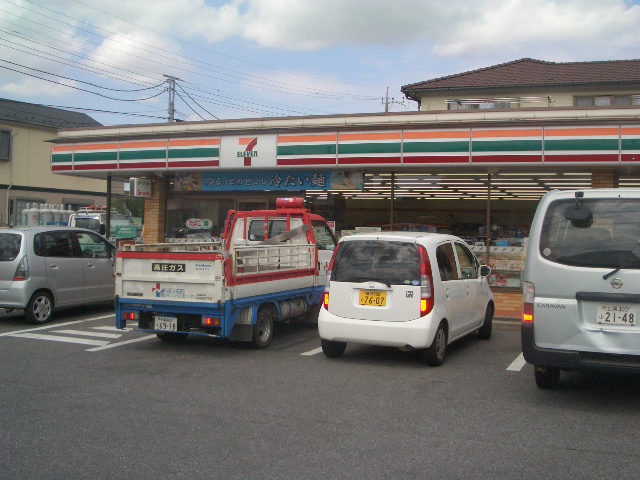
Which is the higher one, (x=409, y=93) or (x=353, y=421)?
(x=409, y=93)

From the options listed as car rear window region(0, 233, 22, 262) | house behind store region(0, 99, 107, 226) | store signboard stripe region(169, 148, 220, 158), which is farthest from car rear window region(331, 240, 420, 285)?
house behind store region(0, 99, 107, 226)

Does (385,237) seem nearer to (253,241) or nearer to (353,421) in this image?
(353,421)

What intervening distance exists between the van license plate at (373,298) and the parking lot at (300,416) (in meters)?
0.81

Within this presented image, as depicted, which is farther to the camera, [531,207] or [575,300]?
[531,207]

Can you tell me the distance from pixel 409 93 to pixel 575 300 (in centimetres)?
2016

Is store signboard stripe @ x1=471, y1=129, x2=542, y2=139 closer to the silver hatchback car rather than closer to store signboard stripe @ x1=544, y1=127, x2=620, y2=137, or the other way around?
store signboard stripe @ x1=544, y1=127, x2=620, y2=137

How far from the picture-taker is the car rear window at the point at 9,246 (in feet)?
36.2

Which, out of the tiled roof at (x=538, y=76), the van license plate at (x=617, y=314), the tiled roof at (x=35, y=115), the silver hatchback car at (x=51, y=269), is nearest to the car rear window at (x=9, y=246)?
the silver hatchback car at (x=51, y=269)

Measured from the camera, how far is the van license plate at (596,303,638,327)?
577 cm

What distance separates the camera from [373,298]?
7941 millimetres

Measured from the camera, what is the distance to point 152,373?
7590 millimetres

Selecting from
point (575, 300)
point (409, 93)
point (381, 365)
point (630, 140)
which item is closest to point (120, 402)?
point (381, 365)

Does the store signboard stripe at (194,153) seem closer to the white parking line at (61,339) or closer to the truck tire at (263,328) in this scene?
the white parking line at (61,339)

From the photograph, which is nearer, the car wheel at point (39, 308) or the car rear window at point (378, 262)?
the car rear window at point (378, 262)
